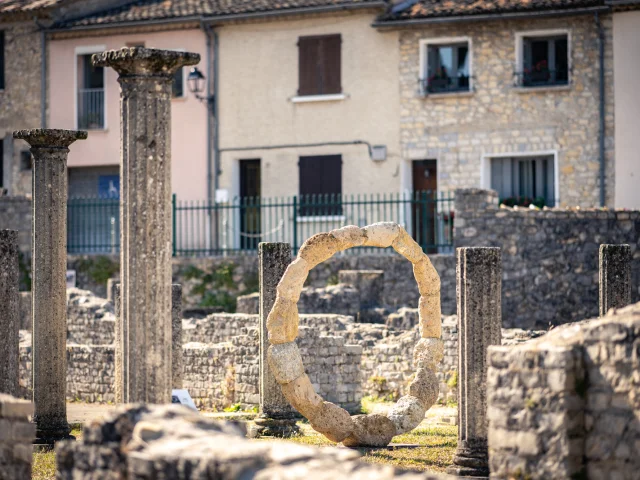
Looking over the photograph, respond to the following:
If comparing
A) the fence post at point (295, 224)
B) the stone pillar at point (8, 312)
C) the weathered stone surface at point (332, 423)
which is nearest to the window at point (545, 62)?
the fence post at point (295, 224)

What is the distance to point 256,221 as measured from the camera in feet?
92.7

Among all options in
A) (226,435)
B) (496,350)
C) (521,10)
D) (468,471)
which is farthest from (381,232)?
(521,10)

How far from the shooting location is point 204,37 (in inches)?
1215

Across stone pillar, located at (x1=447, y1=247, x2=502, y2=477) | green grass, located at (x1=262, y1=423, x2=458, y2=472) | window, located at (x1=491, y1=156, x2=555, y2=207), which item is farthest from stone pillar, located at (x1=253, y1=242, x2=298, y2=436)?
window, located at (x1=491, y1=156, x2=555, y2=207)

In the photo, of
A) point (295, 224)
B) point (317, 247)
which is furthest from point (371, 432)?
point (295, 224)

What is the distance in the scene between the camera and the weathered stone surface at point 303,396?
1477 centimetres

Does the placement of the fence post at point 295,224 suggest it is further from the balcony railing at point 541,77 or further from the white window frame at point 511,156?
the balcony railing at point 541,77

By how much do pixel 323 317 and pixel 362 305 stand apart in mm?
2890

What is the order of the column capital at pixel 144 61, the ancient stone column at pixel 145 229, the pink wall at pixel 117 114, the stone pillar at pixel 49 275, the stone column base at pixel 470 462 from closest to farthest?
the ancient stone column at pixel 145 229 < the column capital at pixel 144 61 < the stone column base at pixel 470 462 < the stone pillar at pixel 49 275 < the pink wall at pixel 117 114

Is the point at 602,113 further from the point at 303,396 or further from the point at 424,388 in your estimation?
the point at 303,396

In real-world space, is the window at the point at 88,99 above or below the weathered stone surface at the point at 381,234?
above

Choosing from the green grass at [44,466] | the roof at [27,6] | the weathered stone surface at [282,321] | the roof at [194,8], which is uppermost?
the roof at [27,6]

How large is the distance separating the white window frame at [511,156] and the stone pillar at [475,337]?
1503 cm

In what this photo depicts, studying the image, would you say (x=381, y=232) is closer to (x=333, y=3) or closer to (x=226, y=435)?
(x=226, y=435)
